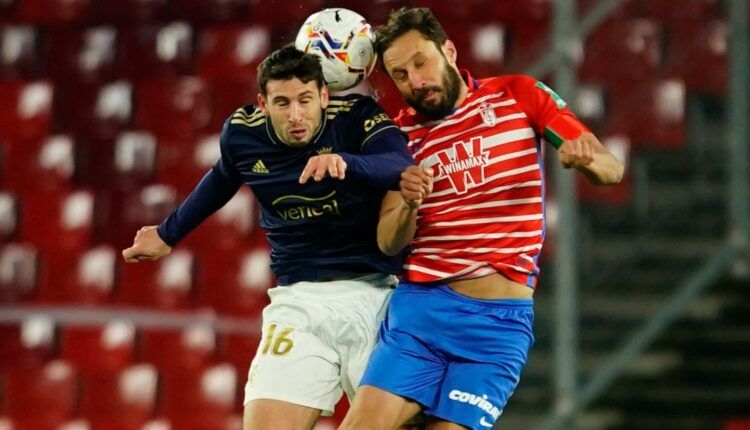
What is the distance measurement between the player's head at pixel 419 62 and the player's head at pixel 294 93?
19cm

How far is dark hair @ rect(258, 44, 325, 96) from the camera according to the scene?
11.3 feet

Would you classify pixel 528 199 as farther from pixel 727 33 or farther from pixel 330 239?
pixel 727 33

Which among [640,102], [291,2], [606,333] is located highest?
[291,2]

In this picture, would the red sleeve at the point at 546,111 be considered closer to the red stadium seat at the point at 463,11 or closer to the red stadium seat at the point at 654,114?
the red stadium seat at the point at 654,114

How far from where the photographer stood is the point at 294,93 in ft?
11.2

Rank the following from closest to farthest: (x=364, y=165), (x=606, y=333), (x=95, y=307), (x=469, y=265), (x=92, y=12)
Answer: (x=364, y=165), (x=469, y=265), (x=606, y=333), (x=95, y=307), (x=92, y=12)

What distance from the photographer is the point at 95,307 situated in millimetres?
6047

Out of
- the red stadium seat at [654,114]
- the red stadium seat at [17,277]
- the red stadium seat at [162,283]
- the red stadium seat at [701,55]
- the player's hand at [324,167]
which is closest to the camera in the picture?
the player's hand at [324,167]

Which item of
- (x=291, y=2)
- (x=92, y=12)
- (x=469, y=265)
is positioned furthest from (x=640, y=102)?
(x=92, y=12)

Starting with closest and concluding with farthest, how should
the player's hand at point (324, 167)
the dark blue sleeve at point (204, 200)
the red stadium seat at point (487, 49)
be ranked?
the player's hand at point (324, 167), the dark blue sleeve at point (204, 200), the red stadium seat at point (487, 49)

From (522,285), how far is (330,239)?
0.49 m

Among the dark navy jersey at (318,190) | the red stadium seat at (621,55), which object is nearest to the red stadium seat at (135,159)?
the red stadium seat at (621,55)

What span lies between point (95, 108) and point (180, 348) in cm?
130

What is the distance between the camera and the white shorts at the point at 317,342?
348 cm
